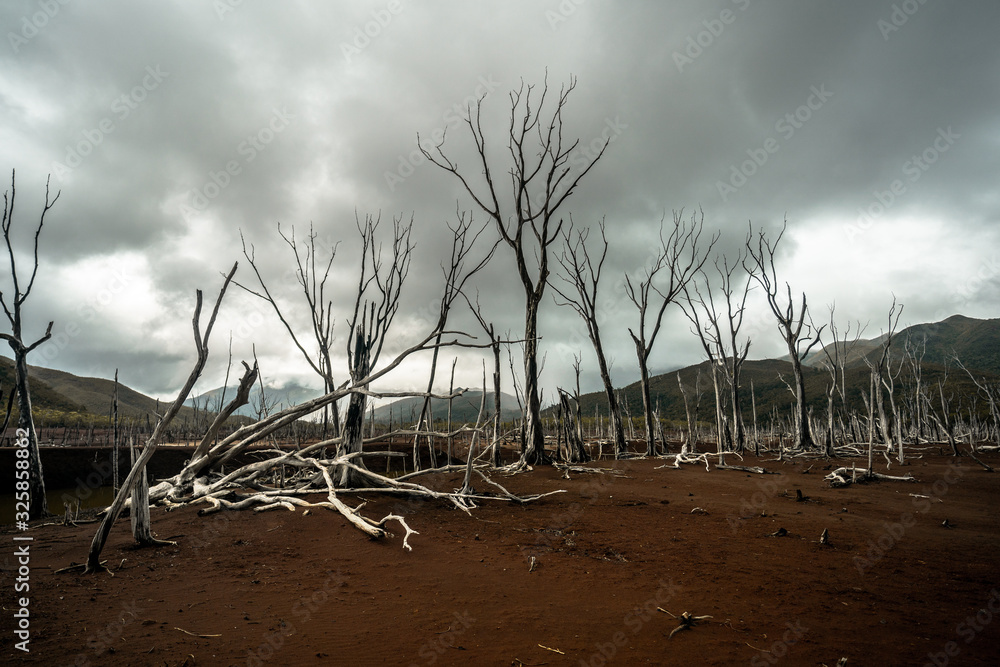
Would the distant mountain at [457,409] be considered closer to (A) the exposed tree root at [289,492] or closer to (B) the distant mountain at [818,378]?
(A) the exposed tree root at [289,492]

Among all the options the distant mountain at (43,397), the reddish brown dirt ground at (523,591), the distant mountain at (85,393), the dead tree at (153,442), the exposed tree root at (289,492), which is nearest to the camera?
the reddish brown dirt ground at (523,591)

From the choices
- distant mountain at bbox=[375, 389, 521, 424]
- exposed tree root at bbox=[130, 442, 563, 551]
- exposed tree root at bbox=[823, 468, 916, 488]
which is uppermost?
distant mountain at bbox=[375, 389, 521, 424]

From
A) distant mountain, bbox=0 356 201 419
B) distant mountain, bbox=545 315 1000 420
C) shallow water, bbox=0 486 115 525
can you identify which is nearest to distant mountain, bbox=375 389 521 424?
distant mountain, bbox=545 315 1000 420

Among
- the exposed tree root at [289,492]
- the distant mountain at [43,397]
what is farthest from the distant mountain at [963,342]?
the distant mountain at [43,397]

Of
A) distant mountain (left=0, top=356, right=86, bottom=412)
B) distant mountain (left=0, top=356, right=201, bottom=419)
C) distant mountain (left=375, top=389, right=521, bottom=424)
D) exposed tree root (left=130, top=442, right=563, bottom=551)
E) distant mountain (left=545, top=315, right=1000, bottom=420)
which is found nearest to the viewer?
exposed tree root (left=130, top=442, right=563, bottom=551)

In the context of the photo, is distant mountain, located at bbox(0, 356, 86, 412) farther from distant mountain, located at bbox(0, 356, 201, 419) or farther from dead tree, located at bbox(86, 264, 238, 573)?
dead tree, located at bbox(86, 264, 238, 573)

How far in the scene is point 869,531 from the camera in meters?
6.08

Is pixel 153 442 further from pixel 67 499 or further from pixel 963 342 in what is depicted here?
pixel 963 342

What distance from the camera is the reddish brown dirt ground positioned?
10.0ft

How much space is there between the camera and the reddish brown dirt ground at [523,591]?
3053 millimetres

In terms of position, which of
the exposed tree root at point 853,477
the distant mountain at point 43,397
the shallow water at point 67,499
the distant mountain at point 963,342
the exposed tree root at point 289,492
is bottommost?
the shallow water at point 67,499

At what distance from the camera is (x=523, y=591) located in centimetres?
417

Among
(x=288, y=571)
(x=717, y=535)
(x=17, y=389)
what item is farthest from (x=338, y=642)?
(x=17, y=389)

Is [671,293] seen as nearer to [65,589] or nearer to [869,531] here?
[869,531]
